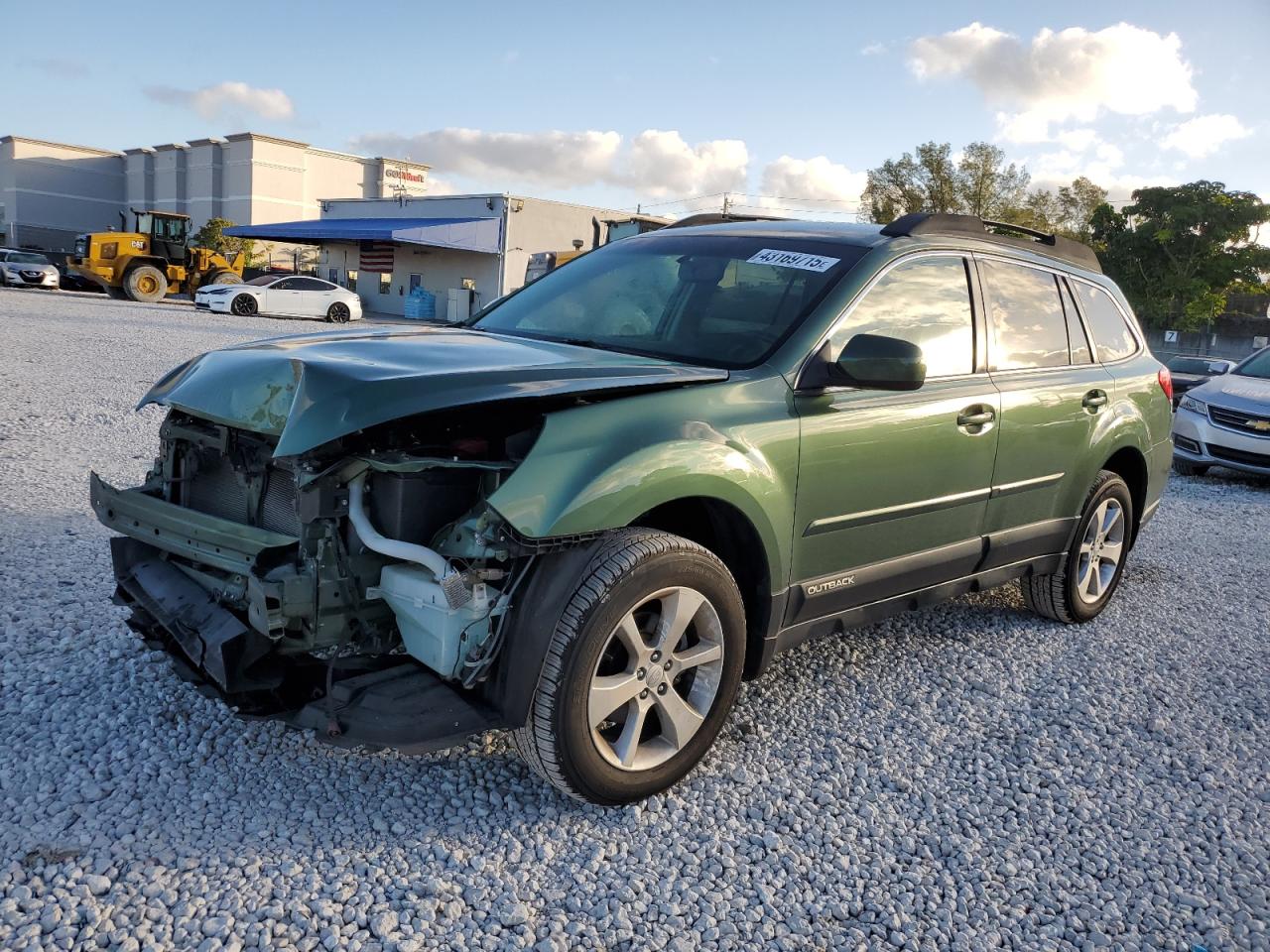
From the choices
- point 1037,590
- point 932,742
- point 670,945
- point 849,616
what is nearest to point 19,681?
point 670,945

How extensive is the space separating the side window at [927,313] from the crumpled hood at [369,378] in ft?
2.61

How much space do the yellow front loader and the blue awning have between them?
8036 mm

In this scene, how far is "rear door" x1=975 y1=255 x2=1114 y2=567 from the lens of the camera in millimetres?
4219

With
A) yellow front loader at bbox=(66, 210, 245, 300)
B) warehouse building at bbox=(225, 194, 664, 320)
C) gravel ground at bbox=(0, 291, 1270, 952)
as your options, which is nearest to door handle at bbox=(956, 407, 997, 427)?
gravel ground at bbox=(0, 291, 1270, 952)

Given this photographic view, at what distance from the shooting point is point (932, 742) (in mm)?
3664

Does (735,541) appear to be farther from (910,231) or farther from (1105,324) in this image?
(1105,324)

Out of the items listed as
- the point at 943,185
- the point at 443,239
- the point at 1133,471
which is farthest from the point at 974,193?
the point at 1133,471

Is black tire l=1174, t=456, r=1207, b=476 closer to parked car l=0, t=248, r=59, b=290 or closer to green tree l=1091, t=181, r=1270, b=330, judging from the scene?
green tree l=1091, t=181, r=1270, b=330

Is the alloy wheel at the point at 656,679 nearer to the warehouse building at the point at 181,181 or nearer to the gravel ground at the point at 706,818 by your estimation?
the gravel ground at the point at 706,818

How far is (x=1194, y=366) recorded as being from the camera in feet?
42.3

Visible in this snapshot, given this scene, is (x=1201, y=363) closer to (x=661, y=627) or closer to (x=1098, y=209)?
(x=661, y=627)

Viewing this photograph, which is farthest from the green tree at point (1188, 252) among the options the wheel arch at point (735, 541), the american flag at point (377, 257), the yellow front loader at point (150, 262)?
the wheel arch at point (735, 541)

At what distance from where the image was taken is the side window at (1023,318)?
4.26 meters

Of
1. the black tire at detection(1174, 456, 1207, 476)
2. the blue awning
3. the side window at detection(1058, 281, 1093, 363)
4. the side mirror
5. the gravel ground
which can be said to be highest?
the blue awning
